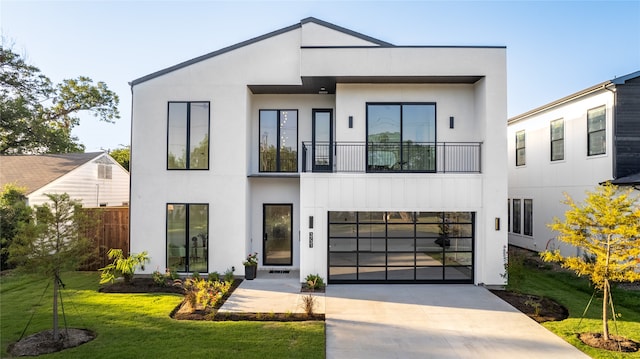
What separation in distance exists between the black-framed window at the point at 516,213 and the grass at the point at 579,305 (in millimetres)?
5655

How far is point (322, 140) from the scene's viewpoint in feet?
42.3

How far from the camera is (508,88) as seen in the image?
1128 centimetres

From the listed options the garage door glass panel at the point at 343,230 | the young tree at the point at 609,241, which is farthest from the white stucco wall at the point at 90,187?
the young tree at the point at 609,241

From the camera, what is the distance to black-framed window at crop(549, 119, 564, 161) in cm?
1522

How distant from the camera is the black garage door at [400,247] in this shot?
11492 millimetres

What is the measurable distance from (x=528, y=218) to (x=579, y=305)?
904cm

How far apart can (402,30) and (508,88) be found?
4.68 metres

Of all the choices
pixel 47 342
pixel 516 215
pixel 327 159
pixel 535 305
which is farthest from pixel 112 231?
pixel 516 215

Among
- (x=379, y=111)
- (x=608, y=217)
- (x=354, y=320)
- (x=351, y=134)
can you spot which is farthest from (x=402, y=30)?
(x=354, y=320)

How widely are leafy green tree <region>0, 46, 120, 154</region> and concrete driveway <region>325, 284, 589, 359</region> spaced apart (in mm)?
16066

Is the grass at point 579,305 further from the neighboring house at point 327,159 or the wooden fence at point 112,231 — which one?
the wooden fence at point 112,231

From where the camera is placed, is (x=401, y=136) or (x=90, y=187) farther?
(x=90, y=187)

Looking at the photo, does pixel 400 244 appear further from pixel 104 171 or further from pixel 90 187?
pixel 104 171

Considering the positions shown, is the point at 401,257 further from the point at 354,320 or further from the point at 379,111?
the point at 379,111
